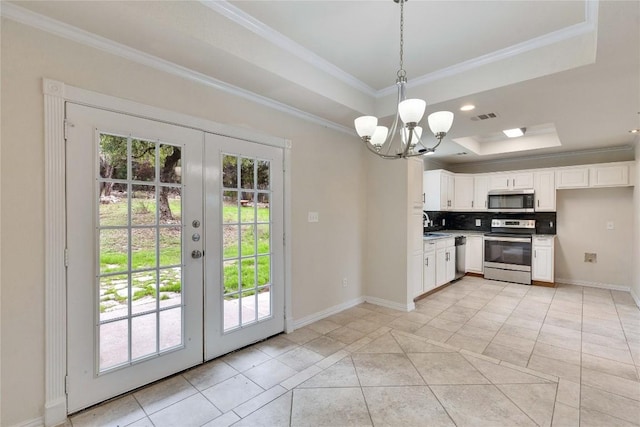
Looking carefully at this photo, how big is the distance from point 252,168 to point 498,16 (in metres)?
2.26

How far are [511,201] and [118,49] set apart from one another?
6194mm

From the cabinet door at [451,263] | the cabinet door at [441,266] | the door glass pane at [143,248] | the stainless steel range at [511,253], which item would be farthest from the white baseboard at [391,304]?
the door glass pane at [143,248]

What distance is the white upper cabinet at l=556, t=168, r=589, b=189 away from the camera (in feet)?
16.1

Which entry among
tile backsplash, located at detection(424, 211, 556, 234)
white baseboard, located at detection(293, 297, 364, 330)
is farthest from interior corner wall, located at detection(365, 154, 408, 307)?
tile backsplash, located at detection(424, 211, 556, 234)

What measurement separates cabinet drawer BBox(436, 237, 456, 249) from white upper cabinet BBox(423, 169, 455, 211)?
2.59 ft

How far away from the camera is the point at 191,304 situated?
2.41m

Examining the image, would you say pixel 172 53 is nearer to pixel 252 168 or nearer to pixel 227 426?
pixel 252 168

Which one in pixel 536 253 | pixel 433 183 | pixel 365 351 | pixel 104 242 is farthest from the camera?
pixel 433 183

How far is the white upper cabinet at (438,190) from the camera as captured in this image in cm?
579

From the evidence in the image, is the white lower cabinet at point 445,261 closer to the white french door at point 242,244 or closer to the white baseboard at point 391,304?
the white baseboard at point 391,304

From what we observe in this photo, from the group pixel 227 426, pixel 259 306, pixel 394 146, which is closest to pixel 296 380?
pixel 227 426

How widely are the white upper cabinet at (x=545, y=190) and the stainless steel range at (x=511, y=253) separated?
44 cm

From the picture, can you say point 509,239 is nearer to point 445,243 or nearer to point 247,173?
point 445,243

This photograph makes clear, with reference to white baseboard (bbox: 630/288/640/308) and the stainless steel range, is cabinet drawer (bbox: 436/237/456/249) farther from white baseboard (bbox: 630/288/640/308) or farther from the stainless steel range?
white baseboard (bbox: 630/288/640/308)
